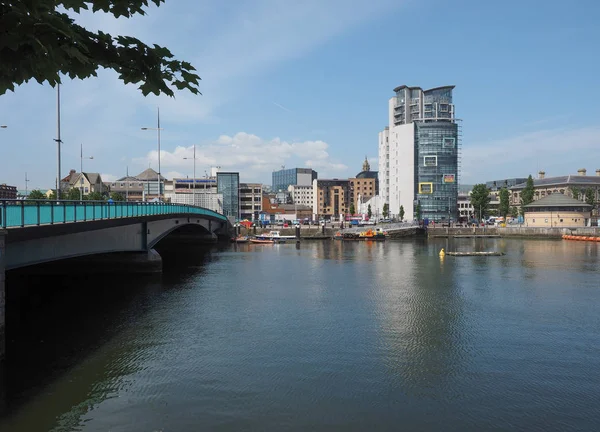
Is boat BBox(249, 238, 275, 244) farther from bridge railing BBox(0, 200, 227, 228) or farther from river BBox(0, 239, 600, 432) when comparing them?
river BBox(0, 239, 600, 432)

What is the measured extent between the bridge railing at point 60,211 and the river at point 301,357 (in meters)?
6.21

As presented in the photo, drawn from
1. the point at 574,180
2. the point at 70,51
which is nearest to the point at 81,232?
the point at 70,51

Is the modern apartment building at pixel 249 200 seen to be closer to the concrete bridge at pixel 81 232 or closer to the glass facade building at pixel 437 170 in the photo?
the glass facade building at pixel 437 170

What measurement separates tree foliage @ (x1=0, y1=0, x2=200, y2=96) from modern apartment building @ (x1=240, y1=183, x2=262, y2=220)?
586 feet

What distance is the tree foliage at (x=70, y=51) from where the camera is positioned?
17.7 ft

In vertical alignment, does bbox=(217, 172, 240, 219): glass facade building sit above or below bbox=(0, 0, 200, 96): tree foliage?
above

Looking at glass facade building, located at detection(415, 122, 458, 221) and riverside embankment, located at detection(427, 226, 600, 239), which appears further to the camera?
glass facade building, located at detection(415, 122, 458, 221)

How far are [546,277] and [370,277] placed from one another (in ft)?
58.4

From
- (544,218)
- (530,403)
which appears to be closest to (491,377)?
(530,403)

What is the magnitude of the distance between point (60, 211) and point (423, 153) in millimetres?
149660

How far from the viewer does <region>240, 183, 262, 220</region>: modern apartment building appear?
185375 mm

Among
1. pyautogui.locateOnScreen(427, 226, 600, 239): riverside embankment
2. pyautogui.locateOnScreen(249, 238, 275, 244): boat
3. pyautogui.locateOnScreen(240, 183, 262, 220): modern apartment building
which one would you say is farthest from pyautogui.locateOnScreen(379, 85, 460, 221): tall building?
pyautogui.locateOnScreen(249, 238, 275, 244): boat

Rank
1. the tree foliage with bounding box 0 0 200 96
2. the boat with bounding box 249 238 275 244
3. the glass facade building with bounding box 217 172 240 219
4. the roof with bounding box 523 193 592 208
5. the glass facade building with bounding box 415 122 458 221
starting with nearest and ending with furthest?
the tree foliage with bounding box 0 0 200 96, the boat with bounding box 249 238 275 244, the roof with bounding box 523 193 592 208, the glass facade building with bounding box 415 122 458 221, the glass facade building with bounding box 217 172 240 219

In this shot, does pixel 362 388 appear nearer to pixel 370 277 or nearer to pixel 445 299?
pixel 445 299
